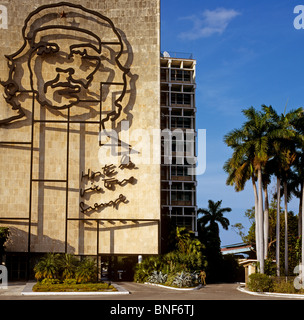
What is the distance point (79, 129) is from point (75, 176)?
3.92m

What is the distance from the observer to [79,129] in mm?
42844

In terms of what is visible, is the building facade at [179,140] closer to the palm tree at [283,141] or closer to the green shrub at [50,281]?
the palm tree at [283,141]

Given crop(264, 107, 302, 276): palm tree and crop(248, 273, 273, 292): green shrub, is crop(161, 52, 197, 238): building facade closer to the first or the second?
crop(264, 107, 302, 276): palm tree

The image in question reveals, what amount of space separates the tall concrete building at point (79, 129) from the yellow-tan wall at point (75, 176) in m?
0.08

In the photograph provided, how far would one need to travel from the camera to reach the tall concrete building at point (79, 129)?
137ft

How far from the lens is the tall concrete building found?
137ft

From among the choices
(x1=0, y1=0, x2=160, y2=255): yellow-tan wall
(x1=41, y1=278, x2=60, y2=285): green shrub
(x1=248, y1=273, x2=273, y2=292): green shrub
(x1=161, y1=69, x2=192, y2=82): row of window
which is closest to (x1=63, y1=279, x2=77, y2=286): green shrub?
(x1=41, y1=278, x2=60, y2=285): green shrub

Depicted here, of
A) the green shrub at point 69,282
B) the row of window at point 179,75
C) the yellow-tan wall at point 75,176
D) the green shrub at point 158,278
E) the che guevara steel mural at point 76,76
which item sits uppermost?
the row of window at point 179,75

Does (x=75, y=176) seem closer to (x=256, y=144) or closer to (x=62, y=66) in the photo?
(x=62, y=66)

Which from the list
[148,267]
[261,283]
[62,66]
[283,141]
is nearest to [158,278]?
[148,267]

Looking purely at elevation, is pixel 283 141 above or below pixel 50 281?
above

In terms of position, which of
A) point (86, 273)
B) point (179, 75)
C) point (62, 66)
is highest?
point (179, 75)

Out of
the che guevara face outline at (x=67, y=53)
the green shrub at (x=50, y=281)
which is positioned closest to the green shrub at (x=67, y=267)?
the green shrub at (x=50, y=281)
